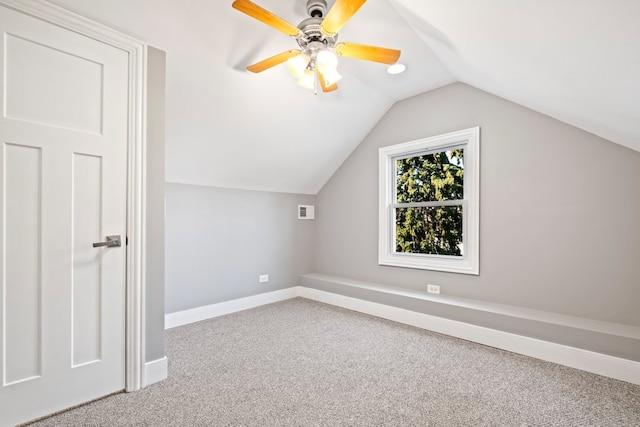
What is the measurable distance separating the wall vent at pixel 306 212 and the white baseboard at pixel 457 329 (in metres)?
1.07

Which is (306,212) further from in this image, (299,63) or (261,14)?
(261,14)

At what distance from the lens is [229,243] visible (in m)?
3.63

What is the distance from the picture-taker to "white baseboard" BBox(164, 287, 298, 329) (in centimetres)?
313

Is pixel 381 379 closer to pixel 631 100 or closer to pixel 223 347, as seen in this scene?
pixel 223 347

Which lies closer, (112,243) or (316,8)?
(112,243)

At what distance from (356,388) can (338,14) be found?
2.29 meters

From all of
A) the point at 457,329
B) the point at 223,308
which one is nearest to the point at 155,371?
the point at 223,308

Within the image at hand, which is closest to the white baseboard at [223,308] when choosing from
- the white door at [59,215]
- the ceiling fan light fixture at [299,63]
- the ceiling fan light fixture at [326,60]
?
the white door at [59,215]

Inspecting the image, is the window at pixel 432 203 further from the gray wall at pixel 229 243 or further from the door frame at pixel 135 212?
the door frame at pixel 135 212

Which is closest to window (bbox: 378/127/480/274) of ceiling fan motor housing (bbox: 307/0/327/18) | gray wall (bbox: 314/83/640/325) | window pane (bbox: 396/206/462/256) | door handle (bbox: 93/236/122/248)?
window pane (bbox: 396/206/462/256)

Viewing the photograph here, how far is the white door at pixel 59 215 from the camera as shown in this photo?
1573 millimetres

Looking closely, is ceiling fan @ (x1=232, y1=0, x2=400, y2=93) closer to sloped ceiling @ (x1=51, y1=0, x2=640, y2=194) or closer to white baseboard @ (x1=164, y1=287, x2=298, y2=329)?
sloped ceiling @ (x1=51, y1=0, x2=640, y2=194)

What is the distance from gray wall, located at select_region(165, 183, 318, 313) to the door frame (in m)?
1.17

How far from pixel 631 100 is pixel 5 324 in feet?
11.9
